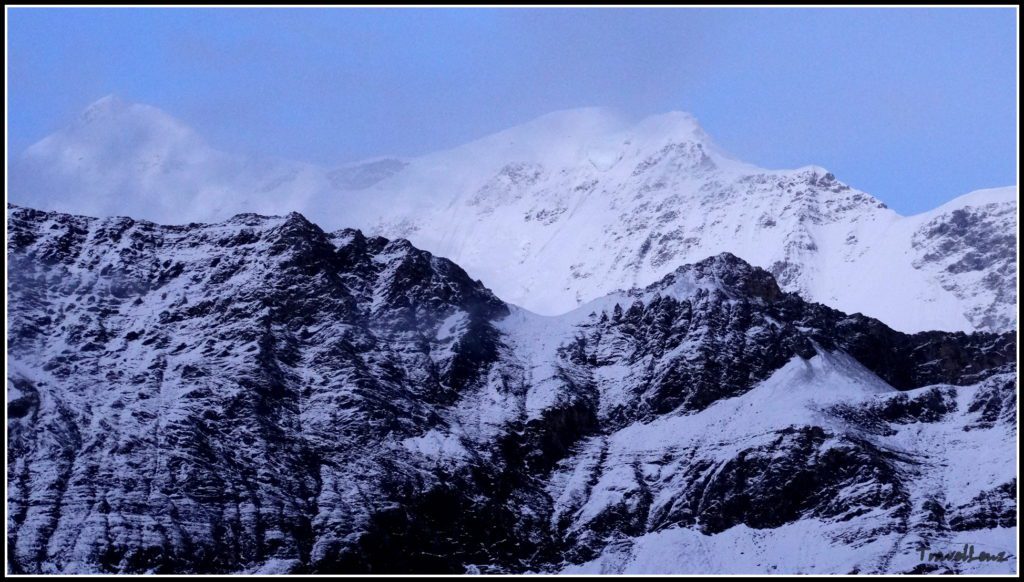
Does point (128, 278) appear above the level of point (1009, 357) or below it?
above

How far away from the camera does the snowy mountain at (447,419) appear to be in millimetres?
134000

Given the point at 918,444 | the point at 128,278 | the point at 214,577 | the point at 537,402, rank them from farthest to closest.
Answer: the point at 128,278, the point at 537,402, the point at 918,444, the point at 214,577

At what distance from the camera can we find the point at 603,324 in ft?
588

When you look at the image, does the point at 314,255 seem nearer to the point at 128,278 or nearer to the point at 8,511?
the point at 128,278

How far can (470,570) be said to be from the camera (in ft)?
449

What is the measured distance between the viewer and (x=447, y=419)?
15675 centimetres

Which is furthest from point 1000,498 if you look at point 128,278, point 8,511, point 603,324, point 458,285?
point 128,278

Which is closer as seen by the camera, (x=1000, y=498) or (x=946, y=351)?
(x=1000, y=498)

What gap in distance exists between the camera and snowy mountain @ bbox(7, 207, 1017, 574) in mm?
134000

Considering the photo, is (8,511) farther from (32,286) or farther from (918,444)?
(918,444)

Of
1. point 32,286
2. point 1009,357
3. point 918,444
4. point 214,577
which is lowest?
point 214,577

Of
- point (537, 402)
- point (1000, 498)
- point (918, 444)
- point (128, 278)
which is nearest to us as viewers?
point (1000, 498)

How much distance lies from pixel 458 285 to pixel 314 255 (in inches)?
661

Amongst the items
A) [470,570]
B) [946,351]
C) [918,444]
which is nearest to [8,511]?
[470,570]
